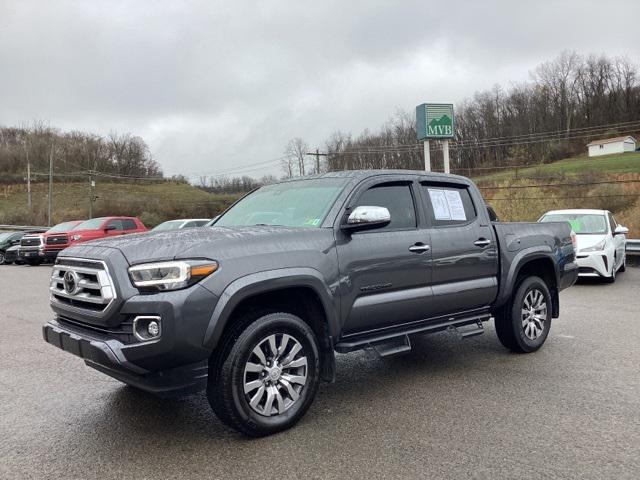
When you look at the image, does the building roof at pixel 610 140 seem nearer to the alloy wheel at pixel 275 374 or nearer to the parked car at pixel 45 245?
the parked car at pixel 45 245

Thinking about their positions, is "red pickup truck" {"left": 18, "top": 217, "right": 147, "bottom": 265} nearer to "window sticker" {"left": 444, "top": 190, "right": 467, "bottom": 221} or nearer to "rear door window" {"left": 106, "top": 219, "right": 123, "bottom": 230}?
"rear door window" {"left": 106, "top": 219, "right": 123, "bottom": 230}

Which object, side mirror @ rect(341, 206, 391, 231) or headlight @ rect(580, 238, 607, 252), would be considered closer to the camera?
side mirror @ rect(341, 206, 391, 231)

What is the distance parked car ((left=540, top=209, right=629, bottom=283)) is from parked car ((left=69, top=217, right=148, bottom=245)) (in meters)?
14.0

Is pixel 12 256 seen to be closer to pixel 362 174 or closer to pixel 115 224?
pixel 115 224

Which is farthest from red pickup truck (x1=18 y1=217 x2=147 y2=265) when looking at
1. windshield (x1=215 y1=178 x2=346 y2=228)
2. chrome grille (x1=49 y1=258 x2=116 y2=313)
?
chrome grille (x1=49 y1=258 x2=116 y2=313)

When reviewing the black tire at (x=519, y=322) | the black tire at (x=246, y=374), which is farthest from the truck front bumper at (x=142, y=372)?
the black tire at (x=519, y=322)

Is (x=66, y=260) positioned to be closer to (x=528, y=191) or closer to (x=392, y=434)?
(x=392, y=434)

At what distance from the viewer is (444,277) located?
4.78 meters

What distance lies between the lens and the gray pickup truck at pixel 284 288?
10.7 feet

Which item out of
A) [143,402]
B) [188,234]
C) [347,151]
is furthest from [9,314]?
[347,151]

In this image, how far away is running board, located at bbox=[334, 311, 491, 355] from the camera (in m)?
4.12

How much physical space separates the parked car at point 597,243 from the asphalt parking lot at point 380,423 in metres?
5.50

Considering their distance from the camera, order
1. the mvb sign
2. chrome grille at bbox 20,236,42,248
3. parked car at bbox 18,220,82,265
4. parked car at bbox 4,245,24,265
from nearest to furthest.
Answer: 1. parked car at bbox 18,220,82,265
2. chrome grille at bbox 20,236,42,248
3. the mvb sign
4. parked car at bbox 4,245,24,265

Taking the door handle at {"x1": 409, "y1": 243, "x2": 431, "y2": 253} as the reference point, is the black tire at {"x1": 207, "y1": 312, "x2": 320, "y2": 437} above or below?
below
